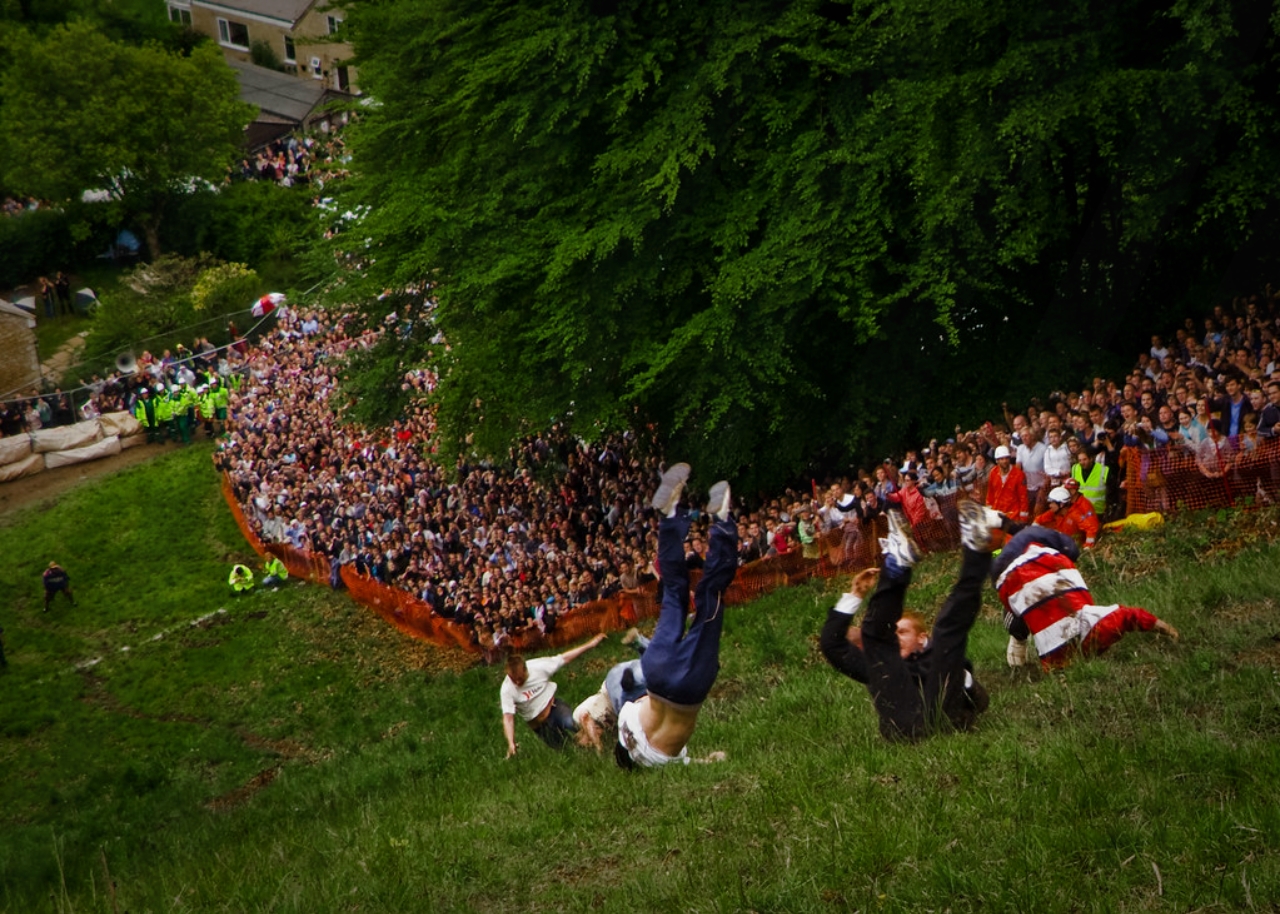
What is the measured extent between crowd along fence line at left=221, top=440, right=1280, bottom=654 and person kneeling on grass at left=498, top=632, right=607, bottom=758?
614 centimetres

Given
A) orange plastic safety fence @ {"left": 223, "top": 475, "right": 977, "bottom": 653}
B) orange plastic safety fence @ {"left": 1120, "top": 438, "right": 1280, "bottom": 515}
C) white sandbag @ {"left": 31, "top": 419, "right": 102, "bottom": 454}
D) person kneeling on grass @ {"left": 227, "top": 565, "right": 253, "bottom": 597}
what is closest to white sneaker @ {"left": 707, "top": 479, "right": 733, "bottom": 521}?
orange plastic safety fence @ {"left": 1120, "top": 438, "right": 1280, "bottom": 515}

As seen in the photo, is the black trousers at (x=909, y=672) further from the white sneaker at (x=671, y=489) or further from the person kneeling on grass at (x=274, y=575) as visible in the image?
the person kneeling on grass at (x=274, y=575)

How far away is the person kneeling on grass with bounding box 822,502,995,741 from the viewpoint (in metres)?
8.03

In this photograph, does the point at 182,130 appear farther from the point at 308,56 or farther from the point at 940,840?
the point at 940,840

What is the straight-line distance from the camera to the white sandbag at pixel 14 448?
1607 inches

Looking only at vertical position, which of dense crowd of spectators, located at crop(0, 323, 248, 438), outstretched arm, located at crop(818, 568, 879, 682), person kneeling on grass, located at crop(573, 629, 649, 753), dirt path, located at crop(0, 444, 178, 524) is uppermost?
outstretched arm, located at crop(818, 568, 879, 682)

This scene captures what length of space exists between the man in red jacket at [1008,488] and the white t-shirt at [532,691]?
6.43 m

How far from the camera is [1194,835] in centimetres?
624

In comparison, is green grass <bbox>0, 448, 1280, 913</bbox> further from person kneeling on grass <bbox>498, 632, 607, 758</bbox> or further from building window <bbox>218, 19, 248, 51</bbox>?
building window <bbox>218, 19, 248, 51</bbox>

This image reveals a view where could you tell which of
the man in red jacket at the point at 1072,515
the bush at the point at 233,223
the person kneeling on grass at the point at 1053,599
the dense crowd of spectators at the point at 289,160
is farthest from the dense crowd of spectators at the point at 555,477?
the dense crowd of spectators at the point at 289,160

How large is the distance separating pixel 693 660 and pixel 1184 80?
1228 centimetres

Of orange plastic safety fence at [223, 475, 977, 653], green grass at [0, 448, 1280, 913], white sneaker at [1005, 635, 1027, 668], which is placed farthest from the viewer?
orange plastic safety fence at [223, 475, 977, 653]

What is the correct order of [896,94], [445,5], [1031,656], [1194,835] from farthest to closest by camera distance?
[445,5] < [896,94] < [1031,656] < [1194,835]

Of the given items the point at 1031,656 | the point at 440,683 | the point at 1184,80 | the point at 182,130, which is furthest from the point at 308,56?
the point at 1031,656
